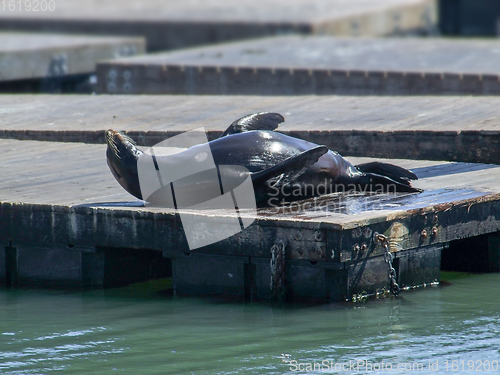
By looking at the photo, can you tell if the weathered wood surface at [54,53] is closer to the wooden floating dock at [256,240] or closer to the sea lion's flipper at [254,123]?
the wooden floating dock at [256,240]

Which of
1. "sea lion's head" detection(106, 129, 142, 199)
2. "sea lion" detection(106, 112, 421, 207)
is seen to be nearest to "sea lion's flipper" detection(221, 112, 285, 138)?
"sea lion" detection(106, 112, 421, 207)

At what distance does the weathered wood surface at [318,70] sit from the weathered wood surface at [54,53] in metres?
2.07

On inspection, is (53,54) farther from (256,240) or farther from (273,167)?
(256,240)

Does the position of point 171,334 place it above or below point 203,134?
below

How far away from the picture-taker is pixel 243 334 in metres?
5.33

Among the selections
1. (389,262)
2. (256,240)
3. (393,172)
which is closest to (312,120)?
(393,172)

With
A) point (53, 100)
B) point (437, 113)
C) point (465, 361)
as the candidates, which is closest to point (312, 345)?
point (465, 361)

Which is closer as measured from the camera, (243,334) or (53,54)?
(243,334)

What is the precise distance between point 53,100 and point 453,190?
20.0ft

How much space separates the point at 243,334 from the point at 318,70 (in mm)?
7685

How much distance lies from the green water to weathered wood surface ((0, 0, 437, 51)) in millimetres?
13061

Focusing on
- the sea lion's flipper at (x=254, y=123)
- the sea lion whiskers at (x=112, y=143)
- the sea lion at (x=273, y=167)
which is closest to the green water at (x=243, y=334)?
A: the sea lion at (x=273, y=167)

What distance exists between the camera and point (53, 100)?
11148mm

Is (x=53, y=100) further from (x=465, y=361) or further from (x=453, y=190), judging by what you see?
(x=465, y=361)
